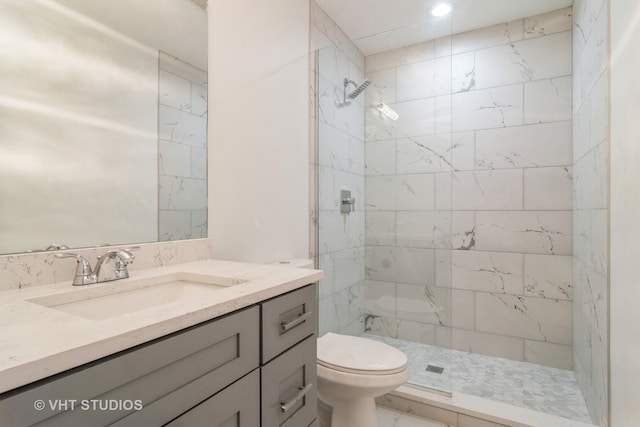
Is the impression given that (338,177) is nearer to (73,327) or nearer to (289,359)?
(289,359)

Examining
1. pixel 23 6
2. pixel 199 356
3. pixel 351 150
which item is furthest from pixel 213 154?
pixel 351 150

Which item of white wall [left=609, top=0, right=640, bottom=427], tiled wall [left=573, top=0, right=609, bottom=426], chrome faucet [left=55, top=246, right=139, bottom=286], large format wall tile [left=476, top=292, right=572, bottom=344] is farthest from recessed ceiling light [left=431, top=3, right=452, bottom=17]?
chrome faucet [left=55, top=246, right=139, bottom=286]

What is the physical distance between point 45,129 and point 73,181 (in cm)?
16

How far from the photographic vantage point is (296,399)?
0.99 m

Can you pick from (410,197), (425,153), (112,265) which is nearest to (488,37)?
(425,153)

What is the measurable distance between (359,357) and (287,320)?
2.50ft

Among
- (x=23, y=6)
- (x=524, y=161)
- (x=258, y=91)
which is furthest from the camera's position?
(x=524, y=161)

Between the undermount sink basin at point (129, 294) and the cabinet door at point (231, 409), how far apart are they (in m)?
0.23

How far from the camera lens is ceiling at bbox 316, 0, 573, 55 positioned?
2266 millimetres

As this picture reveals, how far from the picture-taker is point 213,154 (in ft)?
4.83

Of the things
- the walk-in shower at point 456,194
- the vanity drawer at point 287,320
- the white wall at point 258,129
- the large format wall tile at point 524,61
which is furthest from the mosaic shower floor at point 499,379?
Result: the large format wall tile at point 524,61

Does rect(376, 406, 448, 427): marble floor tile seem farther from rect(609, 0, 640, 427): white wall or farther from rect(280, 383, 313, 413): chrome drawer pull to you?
rect(280, 383, 313, 413): chrome drawer pull

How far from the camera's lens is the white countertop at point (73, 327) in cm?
46

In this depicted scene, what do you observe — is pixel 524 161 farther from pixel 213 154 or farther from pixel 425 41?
pixel 213 154
